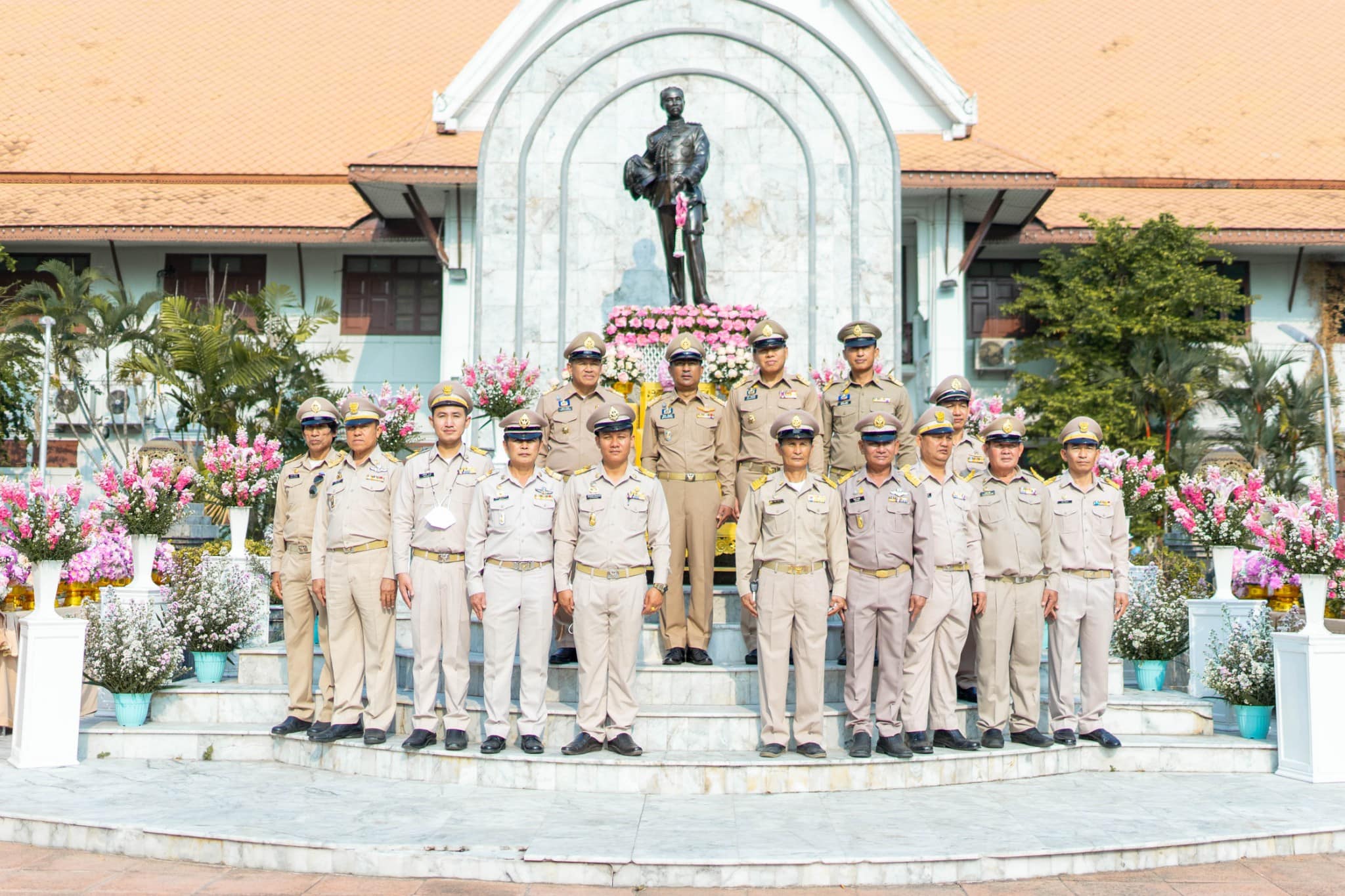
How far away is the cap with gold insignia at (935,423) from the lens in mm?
7605

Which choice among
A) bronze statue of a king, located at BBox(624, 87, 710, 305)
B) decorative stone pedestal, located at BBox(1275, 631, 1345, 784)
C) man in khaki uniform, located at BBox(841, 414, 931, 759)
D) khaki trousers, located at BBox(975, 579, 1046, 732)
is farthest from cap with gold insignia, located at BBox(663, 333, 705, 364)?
decorative stone pedestal, located at BBox(1275, 631, 1345, 784)

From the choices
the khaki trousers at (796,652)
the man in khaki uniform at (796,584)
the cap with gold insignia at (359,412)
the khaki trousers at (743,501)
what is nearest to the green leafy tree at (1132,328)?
the khaki trousers at (743,501)

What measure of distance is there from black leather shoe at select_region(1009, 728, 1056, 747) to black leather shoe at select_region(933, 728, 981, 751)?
34 centimetres

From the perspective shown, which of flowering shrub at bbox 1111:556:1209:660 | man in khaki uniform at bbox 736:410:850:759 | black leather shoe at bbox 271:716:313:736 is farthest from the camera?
flowering shrub at bbox 1111:556:1209:660

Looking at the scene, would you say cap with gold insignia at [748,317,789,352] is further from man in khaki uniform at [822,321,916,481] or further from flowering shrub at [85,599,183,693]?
flowering shrub at [85,599,183,693]

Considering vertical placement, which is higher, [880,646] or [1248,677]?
[880,646]

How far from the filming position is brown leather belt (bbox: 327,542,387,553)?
25.1 ft

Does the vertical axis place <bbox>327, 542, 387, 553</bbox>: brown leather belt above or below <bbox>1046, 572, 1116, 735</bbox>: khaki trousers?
above

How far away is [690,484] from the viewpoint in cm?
827

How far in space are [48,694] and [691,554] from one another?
13.2 feet

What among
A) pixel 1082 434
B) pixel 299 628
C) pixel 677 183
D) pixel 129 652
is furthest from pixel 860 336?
pixel 129 652

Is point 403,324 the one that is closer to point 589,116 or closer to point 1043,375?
point 589,116

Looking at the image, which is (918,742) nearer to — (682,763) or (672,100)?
(682,763)

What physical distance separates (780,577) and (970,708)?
1607mm
